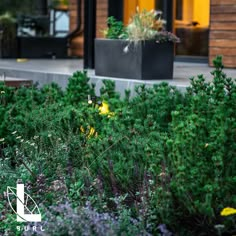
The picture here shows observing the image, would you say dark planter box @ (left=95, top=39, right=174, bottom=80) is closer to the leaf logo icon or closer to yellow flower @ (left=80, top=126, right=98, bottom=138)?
yellow flower @ (left=80, top=126, right=98, bottom=138)

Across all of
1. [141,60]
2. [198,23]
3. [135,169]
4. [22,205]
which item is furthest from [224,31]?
[22,205]

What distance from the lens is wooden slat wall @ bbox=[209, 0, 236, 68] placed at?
1115 cm

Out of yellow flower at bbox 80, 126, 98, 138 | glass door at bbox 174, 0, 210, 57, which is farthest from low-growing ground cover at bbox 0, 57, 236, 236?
glass door at bbox 174, 0, 210, 57

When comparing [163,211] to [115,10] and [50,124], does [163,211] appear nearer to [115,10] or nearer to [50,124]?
[50,124]

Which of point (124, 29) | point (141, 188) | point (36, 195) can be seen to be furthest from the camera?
point (124, 29)

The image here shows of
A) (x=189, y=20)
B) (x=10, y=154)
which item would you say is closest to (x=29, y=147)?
(x=10, y=154)

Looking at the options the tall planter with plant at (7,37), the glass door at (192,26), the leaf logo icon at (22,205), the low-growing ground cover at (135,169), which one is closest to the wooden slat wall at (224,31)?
the glass door at (192,26)

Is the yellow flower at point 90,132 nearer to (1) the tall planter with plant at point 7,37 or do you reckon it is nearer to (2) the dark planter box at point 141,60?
(2) the dark planter box at point 141,60

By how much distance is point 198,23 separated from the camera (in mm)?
12414

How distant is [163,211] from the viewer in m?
3.62

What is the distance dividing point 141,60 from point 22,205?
4444 mm

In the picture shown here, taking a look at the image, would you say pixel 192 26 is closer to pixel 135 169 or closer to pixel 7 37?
pixel 7 37

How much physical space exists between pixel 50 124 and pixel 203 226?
209cm

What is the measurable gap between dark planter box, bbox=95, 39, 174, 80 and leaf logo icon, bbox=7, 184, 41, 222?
4130 mm
